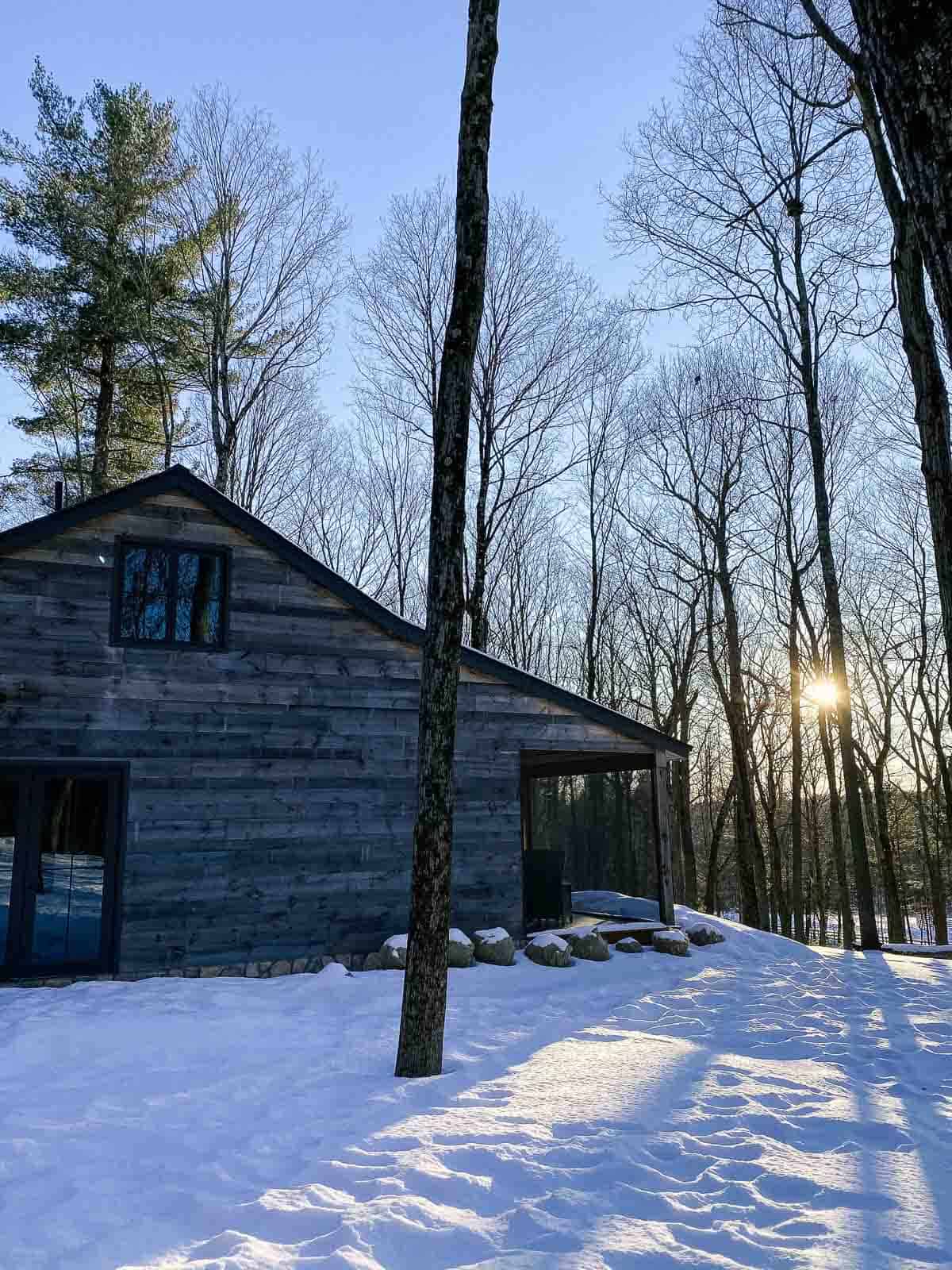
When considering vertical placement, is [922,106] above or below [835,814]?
above

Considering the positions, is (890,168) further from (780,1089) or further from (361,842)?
(361,842)

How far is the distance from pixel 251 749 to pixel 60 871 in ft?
7.75

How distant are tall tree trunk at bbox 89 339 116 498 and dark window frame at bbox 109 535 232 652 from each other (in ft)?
32.1

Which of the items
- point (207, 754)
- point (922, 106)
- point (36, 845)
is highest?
point (922, 106)

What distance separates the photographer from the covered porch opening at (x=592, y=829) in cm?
1287

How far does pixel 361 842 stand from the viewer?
35.4 ft

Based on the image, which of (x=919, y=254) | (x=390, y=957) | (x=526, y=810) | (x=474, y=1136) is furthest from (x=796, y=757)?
(x=474, y=1136)

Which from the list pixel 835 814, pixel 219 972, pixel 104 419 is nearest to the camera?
pixel 219 972

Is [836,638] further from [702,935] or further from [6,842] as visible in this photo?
[6,842]

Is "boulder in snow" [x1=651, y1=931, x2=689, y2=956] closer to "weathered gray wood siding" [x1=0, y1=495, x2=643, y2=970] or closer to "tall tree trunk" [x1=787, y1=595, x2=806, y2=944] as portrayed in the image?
"weathered gray wood siding" [x1=0, y1=495, x2=643, y2=970]

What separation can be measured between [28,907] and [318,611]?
178 inches

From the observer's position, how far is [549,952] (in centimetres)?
1078

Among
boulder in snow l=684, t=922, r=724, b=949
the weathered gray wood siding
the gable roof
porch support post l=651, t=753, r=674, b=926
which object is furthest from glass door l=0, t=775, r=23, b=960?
boulder in snow l=684, t=922, r=724, b=949

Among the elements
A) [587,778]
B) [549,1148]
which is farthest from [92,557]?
[587,778]
